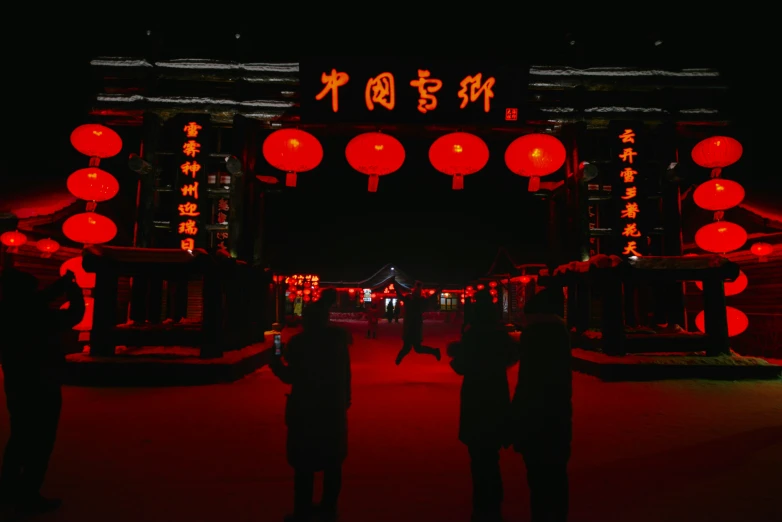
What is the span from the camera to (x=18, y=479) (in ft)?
9.88

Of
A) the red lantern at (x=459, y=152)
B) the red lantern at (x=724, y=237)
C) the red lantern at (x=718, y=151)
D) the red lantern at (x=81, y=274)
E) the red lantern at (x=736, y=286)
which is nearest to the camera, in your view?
the red lantern at (x=459, y=152)

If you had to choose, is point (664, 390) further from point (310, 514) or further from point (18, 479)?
point (18, 479)

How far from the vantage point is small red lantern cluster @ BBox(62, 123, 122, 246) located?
732 cm

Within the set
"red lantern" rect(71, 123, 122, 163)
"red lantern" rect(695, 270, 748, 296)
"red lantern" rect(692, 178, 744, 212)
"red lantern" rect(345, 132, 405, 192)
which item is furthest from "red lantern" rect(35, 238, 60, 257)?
"red lantern" rect(695, 270, 748, 296)

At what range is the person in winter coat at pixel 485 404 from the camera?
291 centimetres

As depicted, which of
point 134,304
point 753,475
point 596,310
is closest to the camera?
point 753,475

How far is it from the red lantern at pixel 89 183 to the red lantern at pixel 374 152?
4.46 metres

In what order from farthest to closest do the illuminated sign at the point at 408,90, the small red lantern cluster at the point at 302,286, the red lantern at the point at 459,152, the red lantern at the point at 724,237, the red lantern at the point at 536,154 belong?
the small red lantern cluster at the point at 302,286
the illuminated sign at the point at 408,90
the red lantern at the point at 724,237
the red lantern at the point at 536,154
the red lantern at the point at 459,152

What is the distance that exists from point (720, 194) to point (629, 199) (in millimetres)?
1466

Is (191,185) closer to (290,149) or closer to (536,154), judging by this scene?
(290,149)

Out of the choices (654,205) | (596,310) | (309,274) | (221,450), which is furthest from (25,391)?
(309,274)

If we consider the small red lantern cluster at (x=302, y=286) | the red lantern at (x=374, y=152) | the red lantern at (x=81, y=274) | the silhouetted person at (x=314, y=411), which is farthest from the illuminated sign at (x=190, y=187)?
the small red lantern cluster at (x=302, y=286)

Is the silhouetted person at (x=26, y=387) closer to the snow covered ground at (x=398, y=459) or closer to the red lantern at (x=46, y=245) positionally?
the snow covered ground at (x=398, y=459)

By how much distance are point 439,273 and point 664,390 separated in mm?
23497
